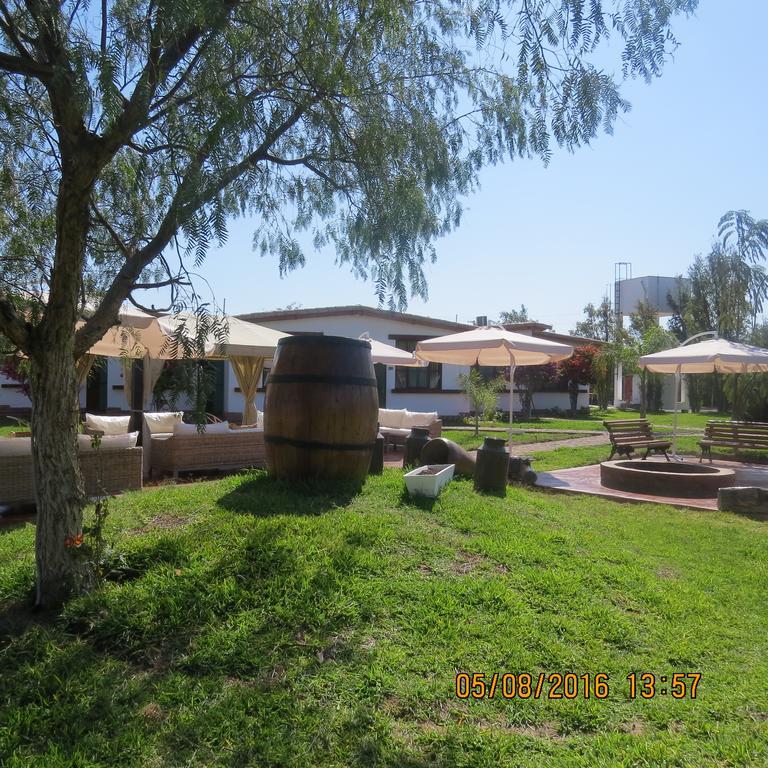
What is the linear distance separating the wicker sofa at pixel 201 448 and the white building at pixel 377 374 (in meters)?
8.65

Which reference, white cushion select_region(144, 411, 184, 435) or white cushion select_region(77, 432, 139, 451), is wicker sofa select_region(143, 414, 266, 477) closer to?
white cushion select_region(144, 411, 184, 435)

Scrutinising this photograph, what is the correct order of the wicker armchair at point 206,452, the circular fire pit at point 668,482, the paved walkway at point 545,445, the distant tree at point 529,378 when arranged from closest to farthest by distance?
the circular fire pit at point 668,482 → the wicker armchair at point 206,452 → the paved walkway at point 545,445 → the distant tree at point 529,378

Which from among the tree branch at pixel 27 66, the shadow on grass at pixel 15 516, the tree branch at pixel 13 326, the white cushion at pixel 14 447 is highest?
the tree branch at pixel 27 66

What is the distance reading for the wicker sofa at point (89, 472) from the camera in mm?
6957

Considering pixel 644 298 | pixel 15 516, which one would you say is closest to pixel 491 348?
pixel 15 516

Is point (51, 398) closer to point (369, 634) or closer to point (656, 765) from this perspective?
point (369, 634)

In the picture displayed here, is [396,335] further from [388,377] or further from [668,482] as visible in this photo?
[668,482]

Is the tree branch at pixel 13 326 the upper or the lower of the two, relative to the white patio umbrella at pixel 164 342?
lower

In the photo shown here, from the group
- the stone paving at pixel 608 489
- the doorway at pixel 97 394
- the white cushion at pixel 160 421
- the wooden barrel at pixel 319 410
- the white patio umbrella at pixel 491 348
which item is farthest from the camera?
the doorway at pixel 97 394

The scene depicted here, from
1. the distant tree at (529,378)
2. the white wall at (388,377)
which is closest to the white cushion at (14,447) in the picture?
the white wall at (388,377)

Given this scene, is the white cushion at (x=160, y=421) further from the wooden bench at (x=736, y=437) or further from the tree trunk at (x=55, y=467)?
the wooden bench at (x=736, y=437)

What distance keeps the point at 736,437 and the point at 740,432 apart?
0.66 ft

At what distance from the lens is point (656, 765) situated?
2.76 metres

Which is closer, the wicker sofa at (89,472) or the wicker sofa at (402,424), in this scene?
the wicker sofa at (89,472)
